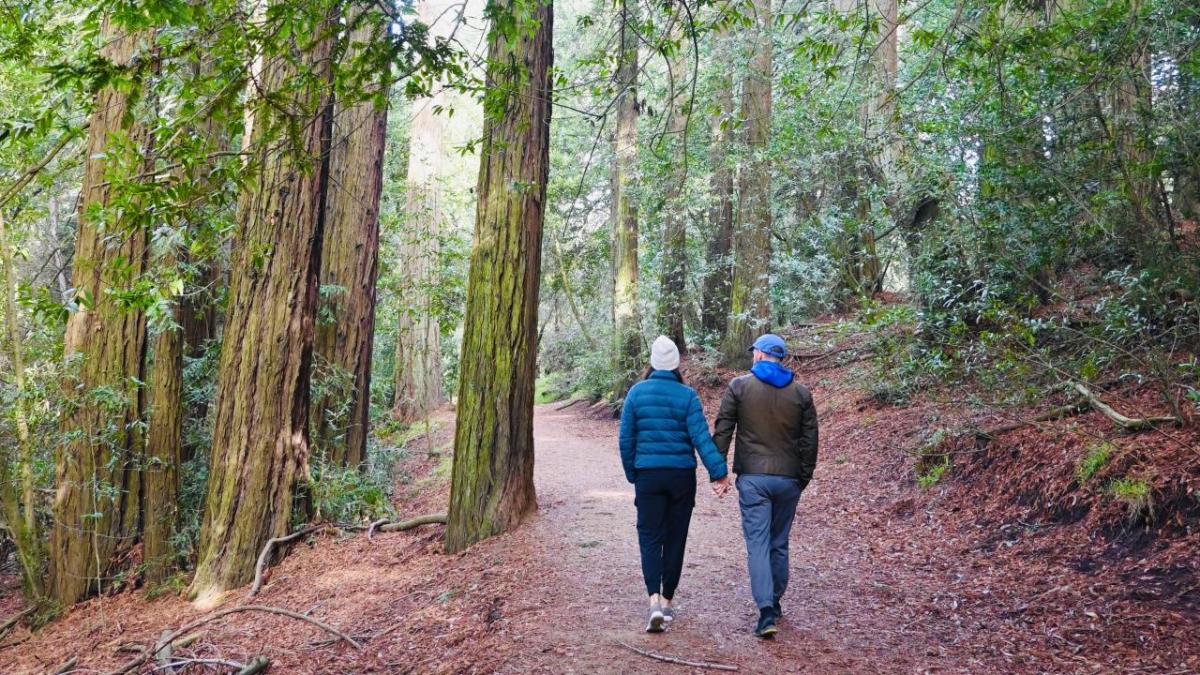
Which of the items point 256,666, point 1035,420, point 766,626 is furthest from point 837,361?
point 256,666

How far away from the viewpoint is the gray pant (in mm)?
5543

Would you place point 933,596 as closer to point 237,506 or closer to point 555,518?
point 555,518

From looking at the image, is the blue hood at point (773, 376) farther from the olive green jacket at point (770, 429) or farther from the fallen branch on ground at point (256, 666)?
the fallen branch on ground at point (256, 666)

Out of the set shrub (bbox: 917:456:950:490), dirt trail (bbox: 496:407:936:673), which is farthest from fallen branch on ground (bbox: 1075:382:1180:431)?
dirt trail (bbox: 496:407:936:673)

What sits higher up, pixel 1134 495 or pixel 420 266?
pixel 420 266

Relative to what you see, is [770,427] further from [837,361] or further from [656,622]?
[837,361]

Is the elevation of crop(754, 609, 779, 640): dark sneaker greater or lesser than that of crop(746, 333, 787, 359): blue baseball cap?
lesser

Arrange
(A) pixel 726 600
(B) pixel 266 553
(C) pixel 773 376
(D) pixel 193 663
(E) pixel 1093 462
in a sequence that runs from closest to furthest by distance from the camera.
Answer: (C) pixel 773 376
(A) pixel 726 600
(D) pixel 193 663
(E) pixel 1093 462
(B) pixel 266 553

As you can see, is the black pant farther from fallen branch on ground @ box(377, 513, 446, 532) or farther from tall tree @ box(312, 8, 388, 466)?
tall tree @ box(312, 8, 388, 466)

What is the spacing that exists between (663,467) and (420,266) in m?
14.3

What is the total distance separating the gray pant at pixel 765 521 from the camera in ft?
18.2

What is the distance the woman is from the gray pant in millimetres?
220

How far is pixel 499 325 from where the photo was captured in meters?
8.06

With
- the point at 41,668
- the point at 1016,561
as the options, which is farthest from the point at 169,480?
the point at 1016,561
